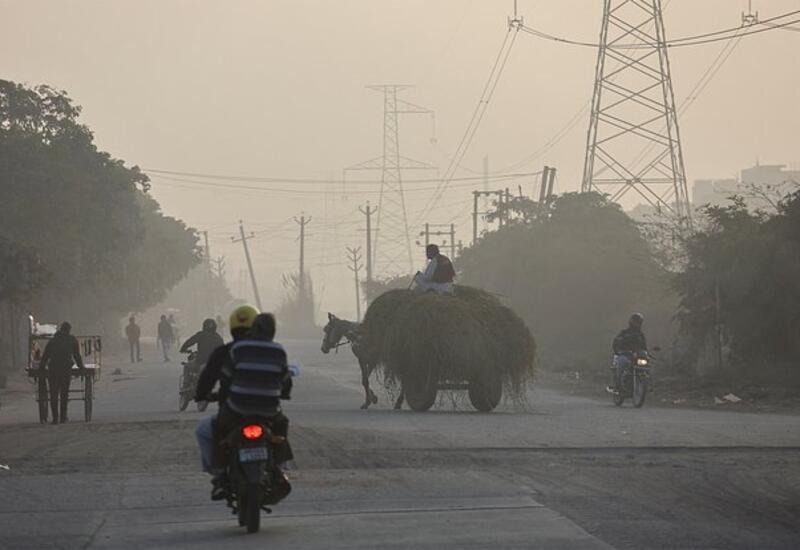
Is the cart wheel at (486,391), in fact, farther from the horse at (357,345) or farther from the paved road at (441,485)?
the horse at (357,345)

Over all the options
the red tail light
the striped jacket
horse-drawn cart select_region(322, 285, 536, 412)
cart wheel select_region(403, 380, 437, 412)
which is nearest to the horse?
horse-drawn cart select_region(322, 285, 536, 412)

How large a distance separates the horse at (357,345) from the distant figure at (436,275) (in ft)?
5.06

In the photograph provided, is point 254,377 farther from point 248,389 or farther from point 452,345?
point 452,345

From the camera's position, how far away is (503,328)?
29500 millimetres

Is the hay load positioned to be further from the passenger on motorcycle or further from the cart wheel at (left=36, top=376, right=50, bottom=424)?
the cart wheel at (left=36, top=376, right=50, bottom=424)

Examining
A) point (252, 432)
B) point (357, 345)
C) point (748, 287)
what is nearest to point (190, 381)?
point (357, 345)

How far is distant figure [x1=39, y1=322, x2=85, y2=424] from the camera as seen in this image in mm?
28766

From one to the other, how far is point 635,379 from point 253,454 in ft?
67.4

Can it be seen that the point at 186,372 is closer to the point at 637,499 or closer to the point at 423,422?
the point at 423,422

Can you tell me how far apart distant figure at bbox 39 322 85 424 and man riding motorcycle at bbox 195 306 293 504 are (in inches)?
615

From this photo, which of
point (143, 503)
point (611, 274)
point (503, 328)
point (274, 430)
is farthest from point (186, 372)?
point (611, 274)

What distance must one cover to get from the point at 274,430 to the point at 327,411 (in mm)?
18157

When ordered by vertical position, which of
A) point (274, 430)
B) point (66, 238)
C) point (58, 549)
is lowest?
point (58, 549)

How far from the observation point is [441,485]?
54.6ft
